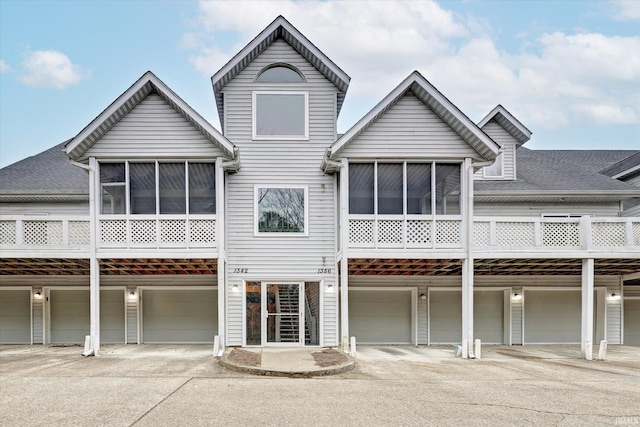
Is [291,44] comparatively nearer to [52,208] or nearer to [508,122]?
[508,122]

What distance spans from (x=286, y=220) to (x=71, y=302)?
834cm

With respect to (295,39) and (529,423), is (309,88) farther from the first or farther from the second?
(529,423)

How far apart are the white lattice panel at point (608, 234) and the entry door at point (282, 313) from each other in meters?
8.81

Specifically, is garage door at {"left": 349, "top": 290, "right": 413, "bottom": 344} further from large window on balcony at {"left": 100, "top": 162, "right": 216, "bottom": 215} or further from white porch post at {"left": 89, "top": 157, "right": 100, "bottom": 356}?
white porch post at {"left": 89, "top": 157, "right": 100, "bottom": 356}

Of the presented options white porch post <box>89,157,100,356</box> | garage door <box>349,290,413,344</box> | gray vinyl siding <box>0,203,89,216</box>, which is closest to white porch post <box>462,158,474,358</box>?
garage door <box>349,290,413,344</box>

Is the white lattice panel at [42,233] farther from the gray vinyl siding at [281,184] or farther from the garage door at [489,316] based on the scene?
the garage door at [489,316]

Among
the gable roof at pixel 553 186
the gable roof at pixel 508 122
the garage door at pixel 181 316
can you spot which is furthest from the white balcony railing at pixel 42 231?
the gable roof at pixel 508 122

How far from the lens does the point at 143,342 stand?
15625 mm

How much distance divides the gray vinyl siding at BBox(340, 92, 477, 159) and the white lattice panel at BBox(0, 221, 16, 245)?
9.72 metres

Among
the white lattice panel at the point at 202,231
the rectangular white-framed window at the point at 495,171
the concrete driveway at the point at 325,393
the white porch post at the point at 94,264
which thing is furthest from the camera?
the rectangular white-framed window at the point at 495,171

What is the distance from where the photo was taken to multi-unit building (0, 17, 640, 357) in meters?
12.9

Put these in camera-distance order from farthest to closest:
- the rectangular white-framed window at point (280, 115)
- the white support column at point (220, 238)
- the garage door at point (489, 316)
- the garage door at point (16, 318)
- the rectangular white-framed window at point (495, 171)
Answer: the rectangular white-framed window at point (495, 171), the garage door at point (489, 316), the garage door at point (16, 318), the rectangular white-framed window at point (280, 115), the white support column at point (220, 238)

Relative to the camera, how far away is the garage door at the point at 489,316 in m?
16.3

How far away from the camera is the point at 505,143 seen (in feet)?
56.3
